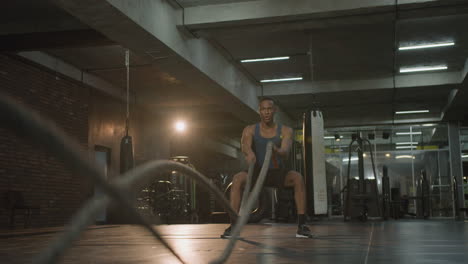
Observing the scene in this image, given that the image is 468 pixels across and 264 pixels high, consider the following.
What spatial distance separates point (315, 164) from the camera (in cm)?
616

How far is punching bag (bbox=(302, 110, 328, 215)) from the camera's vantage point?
6.09 meters

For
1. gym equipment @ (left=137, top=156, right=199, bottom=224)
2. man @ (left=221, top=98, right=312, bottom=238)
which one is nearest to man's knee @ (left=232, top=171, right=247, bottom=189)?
man @ (left=221, top=98, right=312, bottom=238)

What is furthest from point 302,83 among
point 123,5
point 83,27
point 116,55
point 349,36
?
point 123,5

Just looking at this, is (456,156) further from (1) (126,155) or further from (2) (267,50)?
(1) (126,155)

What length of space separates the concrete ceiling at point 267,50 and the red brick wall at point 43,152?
0.63 meters

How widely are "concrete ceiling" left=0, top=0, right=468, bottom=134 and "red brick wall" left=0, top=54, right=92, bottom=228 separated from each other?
63 centimetres

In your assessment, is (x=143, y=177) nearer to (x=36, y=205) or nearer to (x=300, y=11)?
(x=300, y=11)

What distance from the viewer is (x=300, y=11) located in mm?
7383

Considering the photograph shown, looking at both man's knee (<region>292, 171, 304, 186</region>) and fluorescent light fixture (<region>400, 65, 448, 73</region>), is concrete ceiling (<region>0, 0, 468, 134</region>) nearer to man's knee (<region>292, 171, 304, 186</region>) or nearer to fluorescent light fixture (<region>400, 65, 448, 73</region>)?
fluorescent light fixture (<region>400, 65, 448, 73</region>)

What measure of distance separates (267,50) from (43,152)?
4253 mm

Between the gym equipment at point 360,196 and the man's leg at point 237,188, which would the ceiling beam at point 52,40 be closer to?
the man's leg at point 237,188

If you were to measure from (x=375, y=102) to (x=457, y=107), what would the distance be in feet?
6.81

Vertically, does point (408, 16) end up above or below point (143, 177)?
above

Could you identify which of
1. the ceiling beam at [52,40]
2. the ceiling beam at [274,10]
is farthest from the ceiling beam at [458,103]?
the ceiling beam at [52,40]
